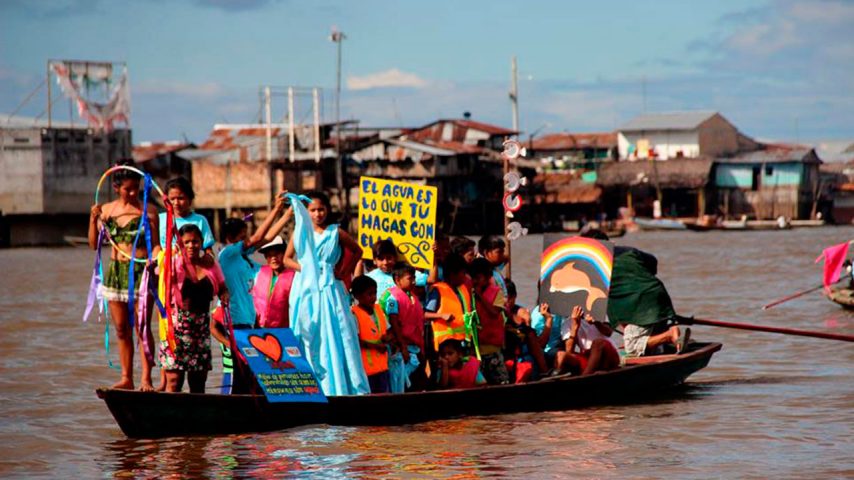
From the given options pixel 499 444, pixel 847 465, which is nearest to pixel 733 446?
pixel 847 465

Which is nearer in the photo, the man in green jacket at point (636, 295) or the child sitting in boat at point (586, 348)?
the child sitting in boat at point (586, 348)

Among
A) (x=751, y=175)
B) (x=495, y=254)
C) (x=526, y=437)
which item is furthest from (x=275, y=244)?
(x=751, y=175)

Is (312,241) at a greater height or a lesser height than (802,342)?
greater

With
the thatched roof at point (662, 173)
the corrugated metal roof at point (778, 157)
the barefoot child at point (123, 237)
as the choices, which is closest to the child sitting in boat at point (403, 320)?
the barefoot child at point (123, 237)

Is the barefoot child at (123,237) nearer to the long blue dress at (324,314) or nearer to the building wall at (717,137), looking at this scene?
the long blue dress at (324,314)

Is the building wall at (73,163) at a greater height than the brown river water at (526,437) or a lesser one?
greater

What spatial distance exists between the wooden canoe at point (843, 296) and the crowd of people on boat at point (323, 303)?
918 centimetres

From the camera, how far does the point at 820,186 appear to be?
61.2 meters

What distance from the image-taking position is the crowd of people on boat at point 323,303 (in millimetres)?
8023

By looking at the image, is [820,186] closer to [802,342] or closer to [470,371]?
[802,342]

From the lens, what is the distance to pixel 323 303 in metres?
8.24

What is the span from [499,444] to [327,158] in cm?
4097

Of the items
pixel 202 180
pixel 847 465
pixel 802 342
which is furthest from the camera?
pixel 202 180

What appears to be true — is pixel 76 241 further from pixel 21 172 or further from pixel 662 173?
pixel 662 173
